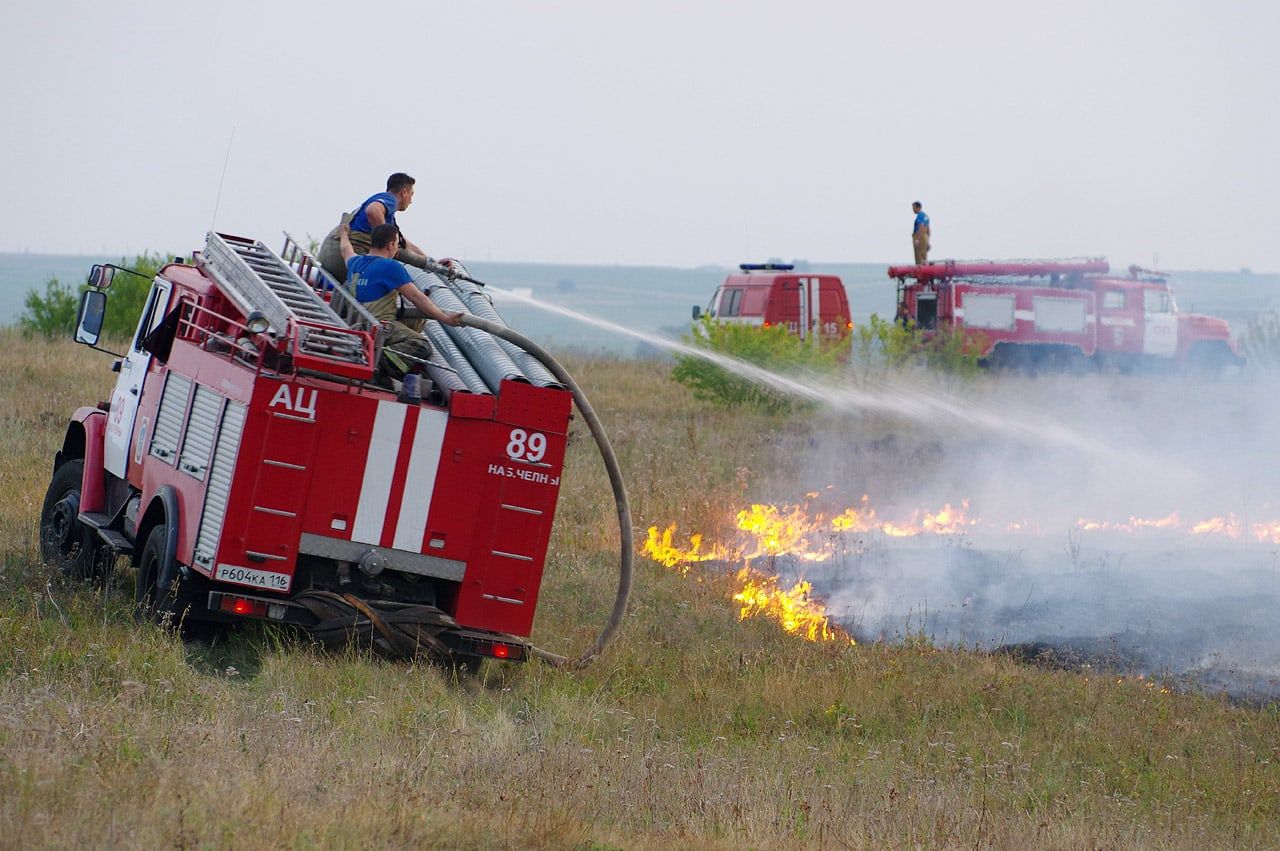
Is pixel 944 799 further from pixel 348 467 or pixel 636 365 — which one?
pixel 636 365

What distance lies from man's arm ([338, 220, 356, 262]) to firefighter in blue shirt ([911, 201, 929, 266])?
24.0 metres

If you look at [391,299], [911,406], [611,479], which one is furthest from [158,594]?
[911,406]

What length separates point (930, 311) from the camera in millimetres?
33312

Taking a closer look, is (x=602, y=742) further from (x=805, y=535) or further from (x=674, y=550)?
(x=805, y=535)

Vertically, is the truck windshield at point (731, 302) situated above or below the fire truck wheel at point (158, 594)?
above

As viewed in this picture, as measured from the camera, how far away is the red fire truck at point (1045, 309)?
32.9 metres

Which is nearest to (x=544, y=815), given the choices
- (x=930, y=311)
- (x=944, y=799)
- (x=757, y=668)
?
(x=944, y=799)

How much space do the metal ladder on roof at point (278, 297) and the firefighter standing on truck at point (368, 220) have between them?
0.50 m

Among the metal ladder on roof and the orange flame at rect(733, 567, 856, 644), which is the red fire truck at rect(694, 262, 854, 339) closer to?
the orange flame at rect(733, 567, 856, 644)

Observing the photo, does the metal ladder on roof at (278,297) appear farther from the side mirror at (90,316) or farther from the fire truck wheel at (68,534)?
the fire truck wheel at (68,534)

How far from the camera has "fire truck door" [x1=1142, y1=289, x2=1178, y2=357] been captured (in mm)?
34375

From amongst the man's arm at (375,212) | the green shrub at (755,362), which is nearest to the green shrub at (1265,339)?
the green shrub at (755,362)

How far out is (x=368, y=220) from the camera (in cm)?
1080

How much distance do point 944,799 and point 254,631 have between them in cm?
447
